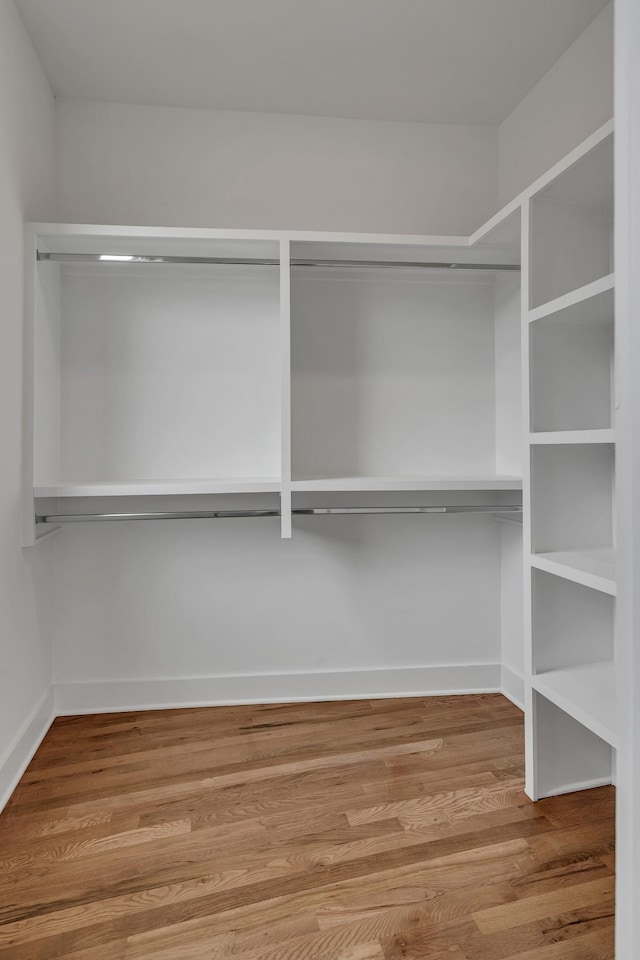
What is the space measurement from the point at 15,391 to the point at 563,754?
206 cm

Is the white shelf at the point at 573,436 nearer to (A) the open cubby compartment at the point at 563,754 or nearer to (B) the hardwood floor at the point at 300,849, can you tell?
(A) the open cubby compartment at the point at 563,754

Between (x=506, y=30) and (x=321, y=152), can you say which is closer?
(x=506, y=30)

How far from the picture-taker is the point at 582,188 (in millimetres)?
1595

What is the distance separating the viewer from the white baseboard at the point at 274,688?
2.38 metres

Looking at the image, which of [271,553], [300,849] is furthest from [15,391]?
[300,849]

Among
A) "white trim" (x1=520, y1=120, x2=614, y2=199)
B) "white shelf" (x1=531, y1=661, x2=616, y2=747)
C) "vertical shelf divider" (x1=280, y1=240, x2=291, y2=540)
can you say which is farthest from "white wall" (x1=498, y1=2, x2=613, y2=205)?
"white shelf" (x1=531, y1=661, x2=616, y2=747)

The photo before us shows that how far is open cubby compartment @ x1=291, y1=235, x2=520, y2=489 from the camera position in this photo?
245 centimetres

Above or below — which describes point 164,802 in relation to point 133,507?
below

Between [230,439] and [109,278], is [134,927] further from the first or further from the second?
[109,278]

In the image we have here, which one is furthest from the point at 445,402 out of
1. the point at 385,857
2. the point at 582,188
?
the point at 385,857

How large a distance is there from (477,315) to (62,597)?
2.10m

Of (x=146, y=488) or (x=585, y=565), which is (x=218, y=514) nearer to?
(x=146, y=488)

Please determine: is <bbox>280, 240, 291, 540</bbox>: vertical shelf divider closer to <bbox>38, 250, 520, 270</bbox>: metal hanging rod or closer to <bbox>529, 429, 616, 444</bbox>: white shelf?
<bbox>38, 250, 520, 270</bbox>: metal hanging rod

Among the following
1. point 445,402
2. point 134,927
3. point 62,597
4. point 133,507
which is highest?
point 445,402
